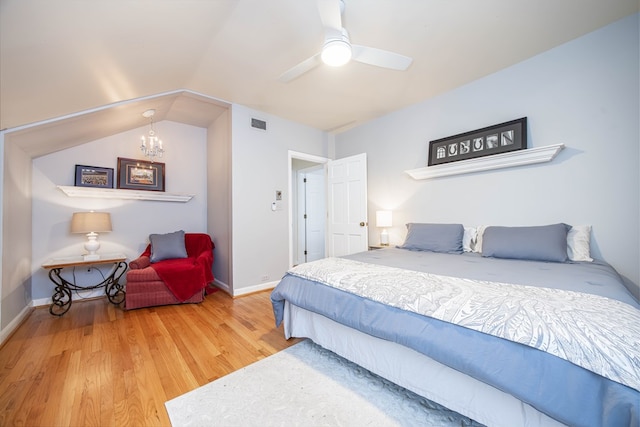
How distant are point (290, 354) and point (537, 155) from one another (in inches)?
114

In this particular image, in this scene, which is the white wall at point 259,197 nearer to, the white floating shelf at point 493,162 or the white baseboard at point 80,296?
the white baseboard at point 80,296

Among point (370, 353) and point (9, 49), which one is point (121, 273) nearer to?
point (9, 49)

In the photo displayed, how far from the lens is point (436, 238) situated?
111 inches

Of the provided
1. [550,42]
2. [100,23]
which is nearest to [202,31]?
[100,23]

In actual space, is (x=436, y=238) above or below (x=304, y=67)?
below

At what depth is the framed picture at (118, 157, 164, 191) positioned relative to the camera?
3.47 meters

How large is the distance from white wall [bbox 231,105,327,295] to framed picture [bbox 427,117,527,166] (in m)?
2.16

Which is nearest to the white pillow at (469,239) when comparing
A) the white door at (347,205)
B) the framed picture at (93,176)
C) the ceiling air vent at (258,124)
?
the white door at (347,205)

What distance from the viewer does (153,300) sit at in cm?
292

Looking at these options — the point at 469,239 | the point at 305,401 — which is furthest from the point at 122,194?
the point at 469,239

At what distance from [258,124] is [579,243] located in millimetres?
3866

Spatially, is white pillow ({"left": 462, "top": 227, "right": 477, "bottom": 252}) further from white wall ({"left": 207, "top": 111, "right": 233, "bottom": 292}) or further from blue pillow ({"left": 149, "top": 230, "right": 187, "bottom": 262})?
blue pillow ({"left": 149, "top": 230, "right": 187, "bottom": 262})

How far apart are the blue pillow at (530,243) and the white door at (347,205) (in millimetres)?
1710

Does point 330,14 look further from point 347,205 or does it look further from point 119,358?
point 119,358
